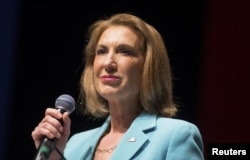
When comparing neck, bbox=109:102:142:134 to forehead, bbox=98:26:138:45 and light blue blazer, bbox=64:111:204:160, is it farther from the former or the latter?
forehead, bbox=98:26:138:45

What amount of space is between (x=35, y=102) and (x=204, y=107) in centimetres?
83

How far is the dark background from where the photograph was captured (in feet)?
7.70

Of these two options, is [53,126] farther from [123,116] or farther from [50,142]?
[123,116]

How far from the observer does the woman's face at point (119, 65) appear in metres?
1.64

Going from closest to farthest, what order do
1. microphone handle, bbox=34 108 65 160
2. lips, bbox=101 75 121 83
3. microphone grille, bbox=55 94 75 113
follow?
microphone handle, bbox=34 108 65 160 → microphone grille, bbox=55 94 75 113 → lips, bbox=101 75 121 83

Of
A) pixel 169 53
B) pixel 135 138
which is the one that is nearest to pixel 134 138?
pixel 135 138

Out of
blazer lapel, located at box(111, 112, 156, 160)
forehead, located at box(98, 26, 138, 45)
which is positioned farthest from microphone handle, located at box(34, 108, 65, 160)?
forehead, located at box(98, 26, 138, 45)

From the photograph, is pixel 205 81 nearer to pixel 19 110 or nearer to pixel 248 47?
pixel 248 47

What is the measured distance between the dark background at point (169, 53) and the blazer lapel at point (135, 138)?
0.74 metres

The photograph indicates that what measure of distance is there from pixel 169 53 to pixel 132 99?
2.69 feet

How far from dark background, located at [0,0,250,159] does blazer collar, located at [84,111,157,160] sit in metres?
0.73

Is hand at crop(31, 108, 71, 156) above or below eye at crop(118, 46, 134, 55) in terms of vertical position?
below

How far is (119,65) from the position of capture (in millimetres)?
1646

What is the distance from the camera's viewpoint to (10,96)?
2516mm
